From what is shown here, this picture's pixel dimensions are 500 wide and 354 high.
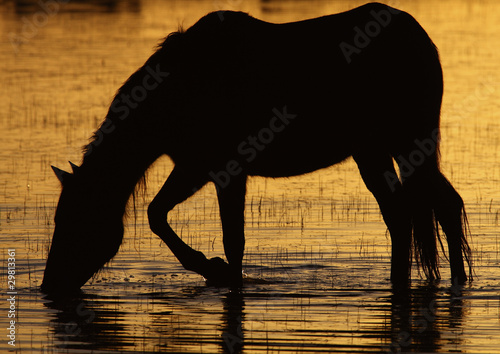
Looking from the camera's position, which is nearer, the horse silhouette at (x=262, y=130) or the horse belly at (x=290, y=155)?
the horse silhouette at (x=262, y=130)

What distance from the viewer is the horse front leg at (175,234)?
827 centimetres

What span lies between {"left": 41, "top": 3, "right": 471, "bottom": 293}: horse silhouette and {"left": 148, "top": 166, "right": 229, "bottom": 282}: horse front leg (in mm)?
11

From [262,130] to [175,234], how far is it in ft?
3.96

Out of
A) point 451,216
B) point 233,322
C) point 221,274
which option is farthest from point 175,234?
point 451,216

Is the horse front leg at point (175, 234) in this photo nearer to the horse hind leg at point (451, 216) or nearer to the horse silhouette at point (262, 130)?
the horse silhouette at point (262, 130)

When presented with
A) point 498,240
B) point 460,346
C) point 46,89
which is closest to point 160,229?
point 460,346

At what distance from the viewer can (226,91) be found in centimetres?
819

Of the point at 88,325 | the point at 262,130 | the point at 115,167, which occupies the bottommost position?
the point at 88,325

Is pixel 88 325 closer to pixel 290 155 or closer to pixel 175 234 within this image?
pixel 175 234

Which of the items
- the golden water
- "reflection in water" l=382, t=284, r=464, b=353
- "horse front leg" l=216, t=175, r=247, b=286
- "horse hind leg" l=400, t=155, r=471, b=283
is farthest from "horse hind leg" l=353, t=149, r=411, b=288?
"horse front leg" l=216, t=175, r=247, b=286

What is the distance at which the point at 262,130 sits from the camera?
827 centimetres

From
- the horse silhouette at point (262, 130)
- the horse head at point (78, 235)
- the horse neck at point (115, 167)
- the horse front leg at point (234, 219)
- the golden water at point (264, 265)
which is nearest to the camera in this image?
the golden water at point (264, 265)

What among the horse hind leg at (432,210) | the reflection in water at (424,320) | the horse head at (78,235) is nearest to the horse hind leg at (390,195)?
the horse hind leg at (432,210)

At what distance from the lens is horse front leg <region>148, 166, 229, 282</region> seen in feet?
27.1
